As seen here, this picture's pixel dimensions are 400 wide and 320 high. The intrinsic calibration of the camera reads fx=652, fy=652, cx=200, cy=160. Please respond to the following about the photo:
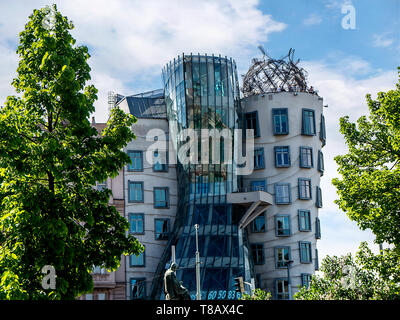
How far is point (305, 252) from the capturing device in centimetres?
5269

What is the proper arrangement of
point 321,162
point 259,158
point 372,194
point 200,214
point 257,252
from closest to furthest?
point 372,194 < point 200,214 < point 257,252 < point 259,158 < point 321,162

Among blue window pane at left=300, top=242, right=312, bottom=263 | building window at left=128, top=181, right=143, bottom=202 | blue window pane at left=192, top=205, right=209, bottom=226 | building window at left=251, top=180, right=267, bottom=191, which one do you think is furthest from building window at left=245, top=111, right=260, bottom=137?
building window at left=128, top=181, right=143, bottom=202

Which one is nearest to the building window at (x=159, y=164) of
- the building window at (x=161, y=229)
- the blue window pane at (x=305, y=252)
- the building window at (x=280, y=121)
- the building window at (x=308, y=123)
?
the building window at (x=161, y=229)

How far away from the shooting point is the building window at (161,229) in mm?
52500

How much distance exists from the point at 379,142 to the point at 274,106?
25.5 meters

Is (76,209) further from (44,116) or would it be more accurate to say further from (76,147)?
(44,116)

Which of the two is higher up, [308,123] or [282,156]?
[308,123]

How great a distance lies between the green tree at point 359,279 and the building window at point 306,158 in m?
25.9

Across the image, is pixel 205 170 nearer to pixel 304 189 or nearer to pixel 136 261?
pixel 304 189

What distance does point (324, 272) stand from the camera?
24969mm

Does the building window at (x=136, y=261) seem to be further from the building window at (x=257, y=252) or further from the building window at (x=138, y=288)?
the building window at (x=257, y=252)

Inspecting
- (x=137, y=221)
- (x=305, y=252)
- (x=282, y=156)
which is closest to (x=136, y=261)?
(x=137, y=221)

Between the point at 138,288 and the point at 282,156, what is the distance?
15865 millimetres
